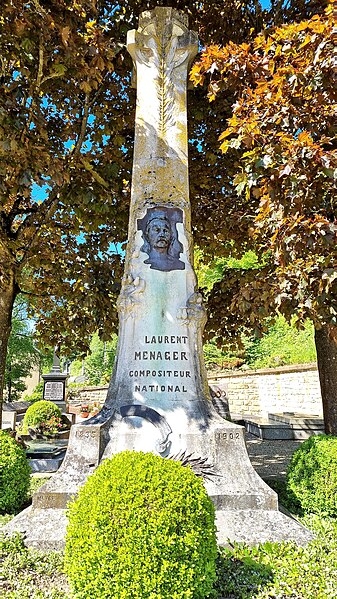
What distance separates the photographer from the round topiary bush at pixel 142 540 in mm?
2869

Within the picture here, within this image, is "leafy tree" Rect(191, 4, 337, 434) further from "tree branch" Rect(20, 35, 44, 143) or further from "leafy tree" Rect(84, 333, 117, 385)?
"leafy tree" Rect(84, 333, 117, 385)

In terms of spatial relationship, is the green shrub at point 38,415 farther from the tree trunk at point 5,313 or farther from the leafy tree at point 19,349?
the leafy tree at point 19,349

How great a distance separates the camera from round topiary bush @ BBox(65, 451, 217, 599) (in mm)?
2869

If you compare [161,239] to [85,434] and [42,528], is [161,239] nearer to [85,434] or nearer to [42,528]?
[85,434]

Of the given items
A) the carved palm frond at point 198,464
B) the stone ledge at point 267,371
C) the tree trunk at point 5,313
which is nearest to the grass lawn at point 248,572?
the carved palm frond at point 198,464

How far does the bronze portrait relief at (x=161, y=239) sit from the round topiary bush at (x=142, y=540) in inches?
123

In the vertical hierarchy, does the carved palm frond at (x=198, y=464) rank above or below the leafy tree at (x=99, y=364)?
below

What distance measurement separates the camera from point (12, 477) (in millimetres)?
5246

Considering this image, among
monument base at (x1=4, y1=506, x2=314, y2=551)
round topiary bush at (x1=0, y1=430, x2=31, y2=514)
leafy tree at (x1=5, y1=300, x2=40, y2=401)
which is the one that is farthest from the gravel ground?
leafy tree at (x1=5, y1=300, x2=40, y2=401)

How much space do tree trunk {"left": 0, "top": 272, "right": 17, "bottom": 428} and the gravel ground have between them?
15.6ft

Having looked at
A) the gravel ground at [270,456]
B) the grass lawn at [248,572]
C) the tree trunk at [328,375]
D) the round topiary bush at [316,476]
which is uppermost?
the tree trunk at [328,375]

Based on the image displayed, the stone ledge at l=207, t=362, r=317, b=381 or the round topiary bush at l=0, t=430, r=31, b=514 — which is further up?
the stone ledge at l=207, t=362, r=317, b=381

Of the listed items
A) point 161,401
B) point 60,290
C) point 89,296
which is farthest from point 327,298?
point 60,290

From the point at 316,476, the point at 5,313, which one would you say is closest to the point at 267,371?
the point at 5,313
